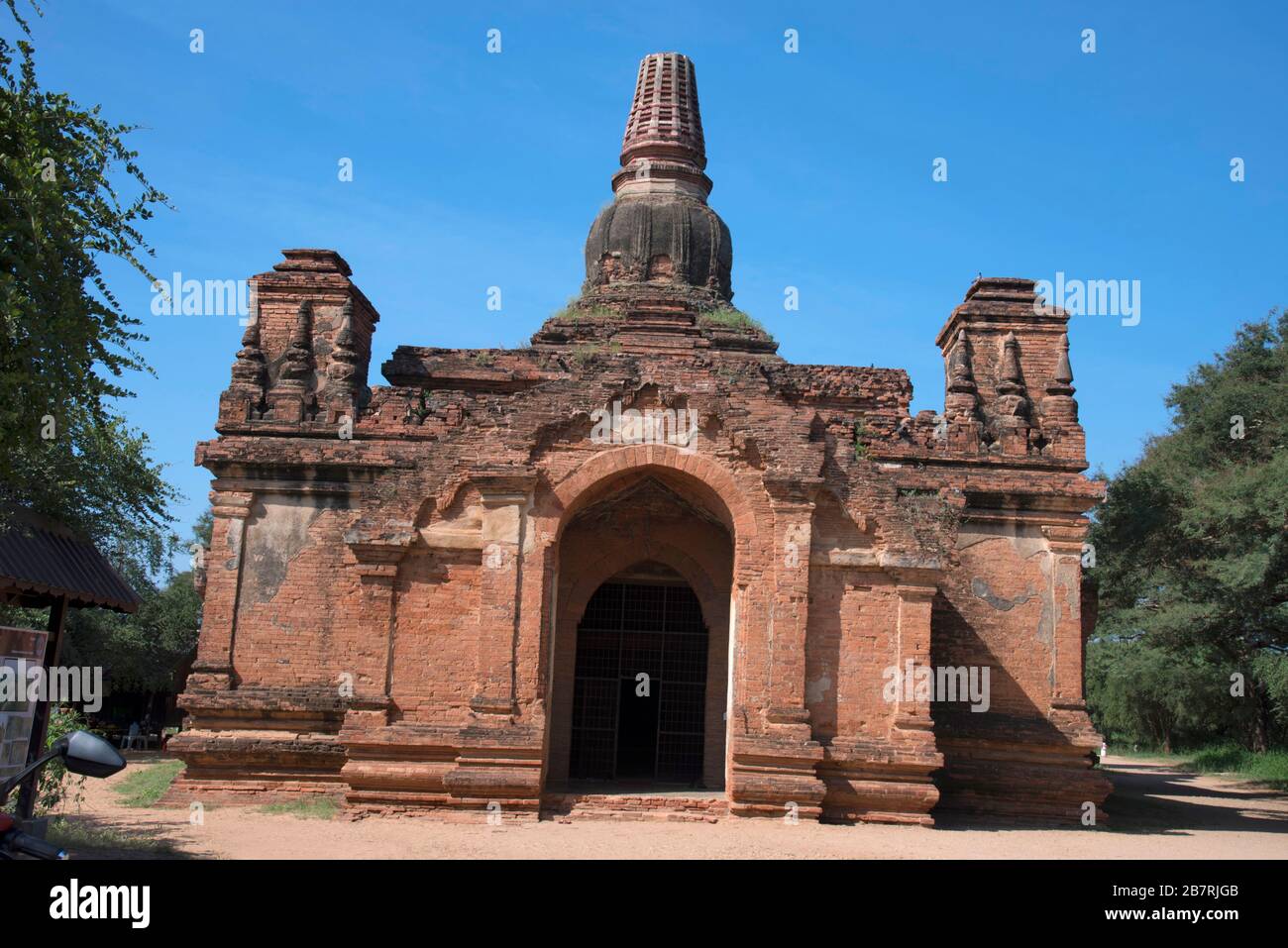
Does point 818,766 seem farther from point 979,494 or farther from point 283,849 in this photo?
point 283,849

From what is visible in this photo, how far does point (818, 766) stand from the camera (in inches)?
632

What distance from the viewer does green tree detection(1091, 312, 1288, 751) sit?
1023 inches

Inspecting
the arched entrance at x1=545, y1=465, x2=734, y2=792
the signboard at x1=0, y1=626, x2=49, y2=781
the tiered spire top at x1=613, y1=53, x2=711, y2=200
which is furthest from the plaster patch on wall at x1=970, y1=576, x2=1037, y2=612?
the signboard at x1=0, y1=626, x2=49, y2=781

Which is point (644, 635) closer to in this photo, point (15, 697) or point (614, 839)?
point (614, 839)

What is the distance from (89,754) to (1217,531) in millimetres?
28283

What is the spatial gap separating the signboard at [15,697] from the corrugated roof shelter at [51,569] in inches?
22.7

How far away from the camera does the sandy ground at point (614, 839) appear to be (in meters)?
13.4

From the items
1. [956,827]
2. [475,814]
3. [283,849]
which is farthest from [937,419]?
[283,849]

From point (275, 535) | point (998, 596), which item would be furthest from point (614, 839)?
point (998, 596)

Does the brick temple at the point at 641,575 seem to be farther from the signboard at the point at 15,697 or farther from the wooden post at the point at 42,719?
the signboard at the point at 15,697

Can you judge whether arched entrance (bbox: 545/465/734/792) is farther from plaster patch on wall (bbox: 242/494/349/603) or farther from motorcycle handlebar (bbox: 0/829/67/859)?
motorcycle handlebar (bbox: 0/829/67/859)

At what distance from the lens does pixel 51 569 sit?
12.4 m

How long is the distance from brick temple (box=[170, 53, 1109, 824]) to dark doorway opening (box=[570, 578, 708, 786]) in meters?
0.05
